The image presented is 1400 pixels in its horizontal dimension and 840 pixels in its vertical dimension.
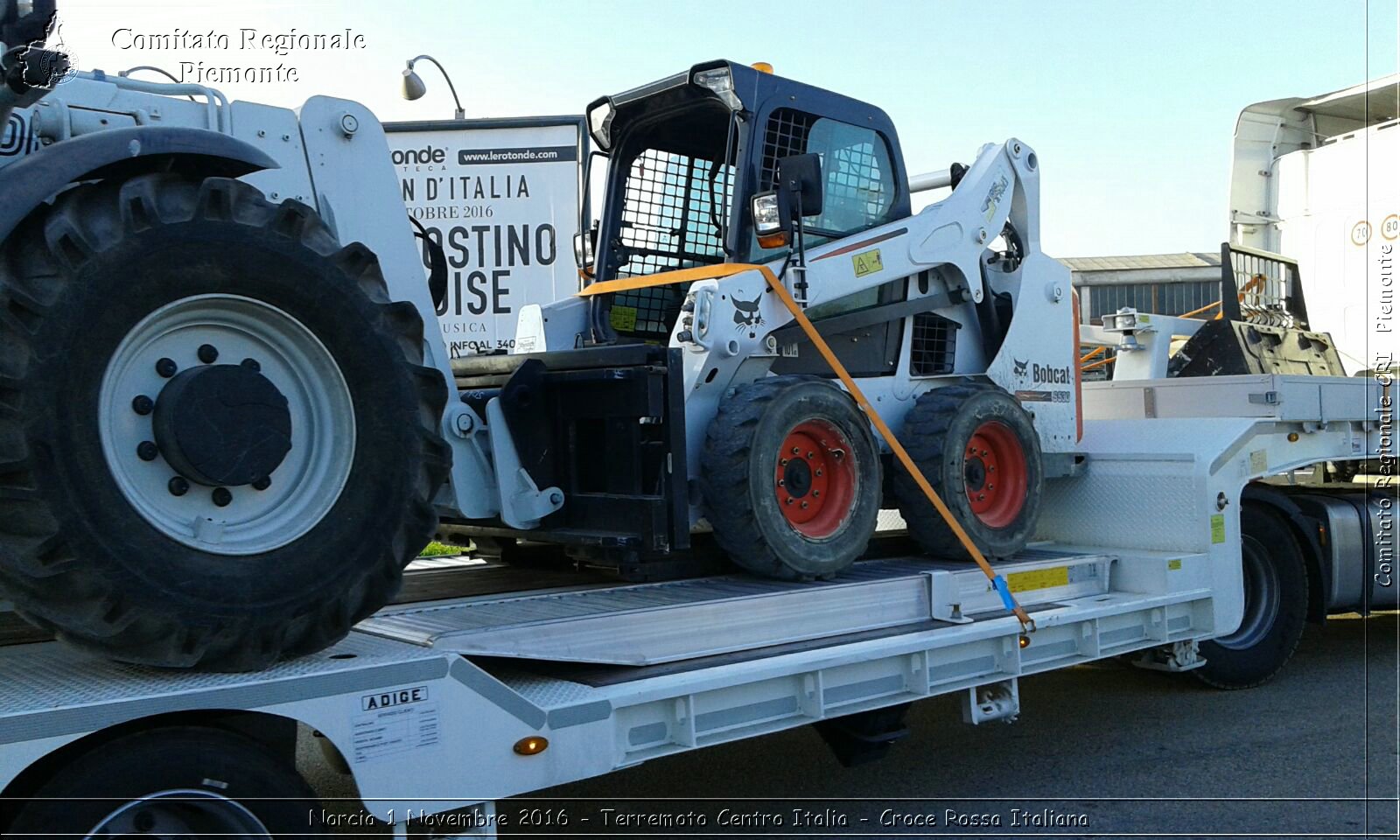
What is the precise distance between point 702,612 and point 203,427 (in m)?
2.02

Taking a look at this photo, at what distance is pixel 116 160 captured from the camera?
3.40 meters

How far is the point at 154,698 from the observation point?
315cm

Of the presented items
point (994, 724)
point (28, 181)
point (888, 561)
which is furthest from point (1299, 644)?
point (28, 181)

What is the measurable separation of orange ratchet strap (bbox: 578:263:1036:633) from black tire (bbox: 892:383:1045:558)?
2.5 inches

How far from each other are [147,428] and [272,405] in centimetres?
33

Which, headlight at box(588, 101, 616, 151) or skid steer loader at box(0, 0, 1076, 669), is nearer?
skid steer loader at box(0, 0, 1076, 669)

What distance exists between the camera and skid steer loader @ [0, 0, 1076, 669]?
3174 mm

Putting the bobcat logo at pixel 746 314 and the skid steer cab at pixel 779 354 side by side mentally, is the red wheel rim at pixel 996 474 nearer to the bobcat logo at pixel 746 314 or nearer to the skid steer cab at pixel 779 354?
the skid steer cab at pixel 779 354

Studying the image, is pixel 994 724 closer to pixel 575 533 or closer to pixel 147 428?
pixel 575 533

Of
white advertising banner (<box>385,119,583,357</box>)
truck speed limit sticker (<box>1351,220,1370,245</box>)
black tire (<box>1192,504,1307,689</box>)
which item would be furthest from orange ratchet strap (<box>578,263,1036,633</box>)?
truck speed limit sticker (<box>1351,220,1370,245</box>)

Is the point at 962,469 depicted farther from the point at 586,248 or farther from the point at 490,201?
the point at 490,201

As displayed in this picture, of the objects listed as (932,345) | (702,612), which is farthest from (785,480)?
(932,345)

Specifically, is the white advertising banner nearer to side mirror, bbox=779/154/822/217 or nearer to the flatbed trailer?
the flatbed trailer

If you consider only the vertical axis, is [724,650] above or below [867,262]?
below
